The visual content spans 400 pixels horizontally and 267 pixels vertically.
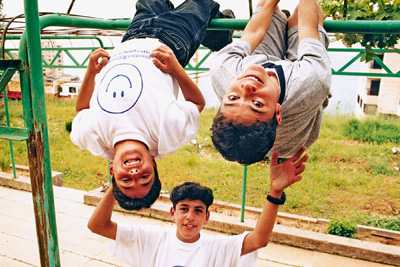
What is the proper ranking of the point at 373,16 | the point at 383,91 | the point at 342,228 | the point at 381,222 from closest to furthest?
the point at 373,16, the point at 342,228, the point at 381,222, the point at 383,91

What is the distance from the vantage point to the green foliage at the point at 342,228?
3.42 metres

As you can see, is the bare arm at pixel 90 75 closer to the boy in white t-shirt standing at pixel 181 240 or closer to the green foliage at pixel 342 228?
the boy in white t-shirt standing at pixel 181 240

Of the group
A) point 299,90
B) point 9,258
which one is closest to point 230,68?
point 299,90

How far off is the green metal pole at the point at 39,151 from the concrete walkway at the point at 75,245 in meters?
1.52

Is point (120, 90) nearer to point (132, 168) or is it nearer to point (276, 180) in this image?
point (132, 168)

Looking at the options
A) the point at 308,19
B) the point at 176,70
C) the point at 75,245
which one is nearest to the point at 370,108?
the point at 75,245

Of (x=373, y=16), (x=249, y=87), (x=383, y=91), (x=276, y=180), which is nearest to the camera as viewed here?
(x=249, y=87)

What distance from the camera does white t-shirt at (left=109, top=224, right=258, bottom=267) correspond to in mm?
1787

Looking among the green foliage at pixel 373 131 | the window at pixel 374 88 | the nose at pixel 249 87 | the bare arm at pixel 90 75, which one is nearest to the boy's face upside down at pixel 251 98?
the nose at pixel 249 87

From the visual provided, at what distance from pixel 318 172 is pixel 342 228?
2.11 meters

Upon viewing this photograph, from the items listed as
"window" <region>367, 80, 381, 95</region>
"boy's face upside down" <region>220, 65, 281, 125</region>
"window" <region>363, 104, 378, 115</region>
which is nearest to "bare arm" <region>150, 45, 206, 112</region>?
"boy's face upside down" <region>220, 65, 281, 125</region>

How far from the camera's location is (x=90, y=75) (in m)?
1.58

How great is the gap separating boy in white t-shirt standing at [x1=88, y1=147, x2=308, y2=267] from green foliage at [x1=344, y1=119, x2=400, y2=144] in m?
6.55

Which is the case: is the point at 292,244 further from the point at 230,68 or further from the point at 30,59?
the point at 30,59
